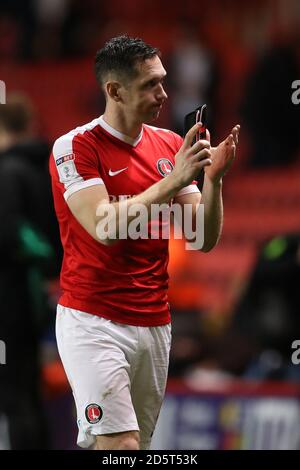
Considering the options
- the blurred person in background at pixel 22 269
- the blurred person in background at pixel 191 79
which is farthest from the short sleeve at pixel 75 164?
the blurred person in background at pixel 191 79

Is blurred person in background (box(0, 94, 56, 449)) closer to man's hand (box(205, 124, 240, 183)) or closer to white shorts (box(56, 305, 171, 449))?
white shorts (box(56, 305, 171, 449))

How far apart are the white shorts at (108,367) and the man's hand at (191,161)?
2.45ft

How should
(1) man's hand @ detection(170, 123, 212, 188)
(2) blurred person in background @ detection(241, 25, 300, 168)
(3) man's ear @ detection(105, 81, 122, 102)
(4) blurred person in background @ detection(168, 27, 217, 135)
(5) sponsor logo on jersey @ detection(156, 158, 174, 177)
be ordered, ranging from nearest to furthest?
(1) man's hand @ detection(170, 123, 212, 188) < (3) man's ear @ detection(105, 81, 122, 102) < (5) sponsor logo on jersey @ detection(156, 158, 174, 177) < (2) blurred person in background @ detection(241, 25, 300, 168) < (4) blurred person in background @ detection(168, 27, 217, 135)

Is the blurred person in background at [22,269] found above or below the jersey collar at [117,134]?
below

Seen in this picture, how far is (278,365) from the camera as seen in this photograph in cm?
864

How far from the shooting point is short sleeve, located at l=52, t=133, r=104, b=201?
5242 millimetres

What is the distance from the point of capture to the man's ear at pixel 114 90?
5.37 metres

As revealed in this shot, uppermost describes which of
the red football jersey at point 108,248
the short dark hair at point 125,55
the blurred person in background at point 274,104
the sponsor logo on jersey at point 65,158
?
the blurred person in background at point 274,104

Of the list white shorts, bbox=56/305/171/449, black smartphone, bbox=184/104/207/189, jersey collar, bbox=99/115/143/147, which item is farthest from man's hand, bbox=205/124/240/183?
white shorts, bbox=56/305/171/449

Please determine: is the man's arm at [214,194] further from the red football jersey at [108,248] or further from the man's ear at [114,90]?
the man's ear at [114,90]

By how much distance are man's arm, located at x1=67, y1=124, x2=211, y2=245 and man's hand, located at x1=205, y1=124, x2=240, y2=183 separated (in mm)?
267

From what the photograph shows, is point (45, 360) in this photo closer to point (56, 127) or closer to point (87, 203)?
point (87, 203)

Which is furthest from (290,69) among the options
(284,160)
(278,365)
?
(278,365)

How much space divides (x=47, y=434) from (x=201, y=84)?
6885 millimetres
